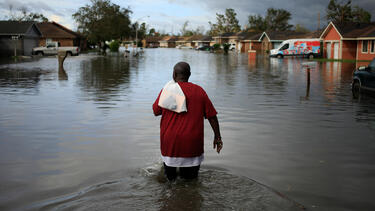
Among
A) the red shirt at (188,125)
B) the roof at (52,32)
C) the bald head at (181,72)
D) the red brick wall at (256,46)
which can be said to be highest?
the roof at (52,32)

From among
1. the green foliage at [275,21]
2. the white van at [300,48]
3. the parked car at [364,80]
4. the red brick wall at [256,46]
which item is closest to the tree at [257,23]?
the green foliage at [275,21]

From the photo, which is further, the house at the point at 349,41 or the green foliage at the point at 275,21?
the green foliage at the point at 275,21

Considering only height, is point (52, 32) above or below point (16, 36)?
above

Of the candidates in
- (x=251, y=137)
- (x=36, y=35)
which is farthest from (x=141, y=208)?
(x=36, y=35)

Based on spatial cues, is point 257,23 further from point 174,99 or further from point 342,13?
point 174,99

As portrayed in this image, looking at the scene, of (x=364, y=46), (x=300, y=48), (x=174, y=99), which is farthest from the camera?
(x=300, y=48)

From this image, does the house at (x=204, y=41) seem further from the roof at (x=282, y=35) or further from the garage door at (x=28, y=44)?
the garage door at (x=28, y=44)

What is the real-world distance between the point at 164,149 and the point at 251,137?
12.7 ft

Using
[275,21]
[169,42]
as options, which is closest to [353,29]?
[275,21]

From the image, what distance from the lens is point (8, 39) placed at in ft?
172

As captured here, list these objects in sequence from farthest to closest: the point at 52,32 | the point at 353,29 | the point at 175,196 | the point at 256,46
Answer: the point at 256,46 → the point at 52,32 → the point at 353,29 → the point at 175,196

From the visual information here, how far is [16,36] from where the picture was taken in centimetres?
5091

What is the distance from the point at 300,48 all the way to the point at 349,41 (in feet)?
22.3

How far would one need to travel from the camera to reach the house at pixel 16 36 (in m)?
52.1
